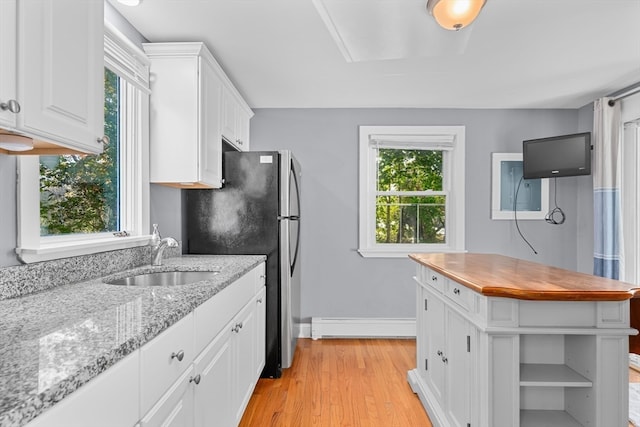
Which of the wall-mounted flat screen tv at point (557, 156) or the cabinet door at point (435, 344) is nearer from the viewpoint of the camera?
the cabinet door at point (435, 344)

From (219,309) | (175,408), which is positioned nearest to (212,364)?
(219,309)

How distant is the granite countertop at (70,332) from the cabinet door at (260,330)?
93 centimetres

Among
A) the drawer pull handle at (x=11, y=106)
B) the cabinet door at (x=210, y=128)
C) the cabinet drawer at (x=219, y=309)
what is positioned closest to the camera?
the drawer pull handle at (x=11, y=106)

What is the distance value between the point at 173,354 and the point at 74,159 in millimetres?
1210

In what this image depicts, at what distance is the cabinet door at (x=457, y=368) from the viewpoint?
166cm

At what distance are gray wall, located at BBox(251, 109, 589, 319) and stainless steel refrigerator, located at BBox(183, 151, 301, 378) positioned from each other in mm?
1023

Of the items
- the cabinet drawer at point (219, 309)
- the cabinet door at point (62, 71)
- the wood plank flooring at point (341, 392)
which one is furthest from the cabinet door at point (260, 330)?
the cabinet door at point (62, 71)

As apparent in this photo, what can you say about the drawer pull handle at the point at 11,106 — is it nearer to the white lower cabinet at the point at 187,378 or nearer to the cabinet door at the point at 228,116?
the white lower cabinet at the point at 187,378

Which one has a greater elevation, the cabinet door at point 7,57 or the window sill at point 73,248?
the cabinet door at point 7,57

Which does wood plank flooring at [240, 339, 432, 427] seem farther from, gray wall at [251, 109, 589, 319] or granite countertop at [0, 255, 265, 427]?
granite countertop at [0, 255, 265, 427]

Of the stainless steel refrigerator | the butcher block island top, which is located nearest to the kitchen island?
the butcher block island top

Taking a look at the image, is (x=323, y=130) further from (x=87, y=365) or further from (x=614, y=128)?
(x=87, y=365)

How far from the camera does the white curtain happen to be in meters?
3.29

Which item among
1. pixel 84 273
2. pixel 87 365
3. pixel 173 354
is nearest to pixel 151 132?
pixel 84 273
